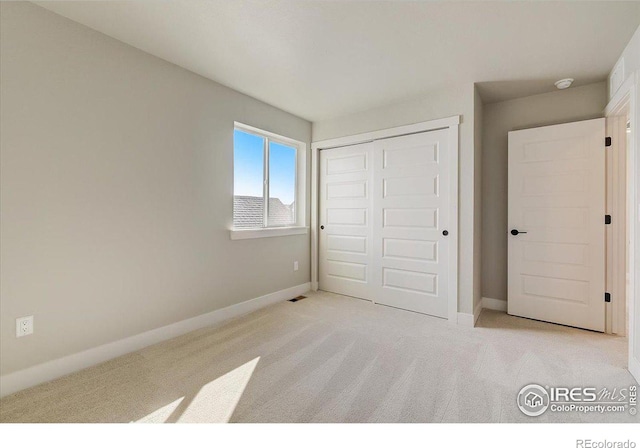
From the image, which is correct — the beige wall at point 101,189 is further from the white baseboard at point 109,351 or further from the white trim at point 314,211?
the white trim at point 314,211

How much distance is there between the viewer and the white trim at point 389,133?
320 cm

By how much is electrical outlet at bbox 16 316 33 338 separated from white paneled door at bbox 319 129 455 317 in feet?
10.3

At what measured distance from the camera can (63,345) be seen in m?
2.10

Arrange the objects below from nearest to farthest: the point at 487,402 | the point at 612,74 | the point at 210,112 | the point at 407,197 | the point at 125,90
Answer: the point at 487,402 → the point at 125,90 → the point at 612,74 → the point at 210,112 → the point at 407,197

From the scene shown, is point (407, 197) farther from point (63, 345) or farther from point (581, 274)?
point (63, 345)

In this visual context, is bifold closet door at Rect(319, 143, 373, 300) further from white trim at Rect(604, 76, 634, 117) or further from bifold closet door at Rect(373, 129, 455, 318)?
white trim at Rect(604, 76, 634, 117)

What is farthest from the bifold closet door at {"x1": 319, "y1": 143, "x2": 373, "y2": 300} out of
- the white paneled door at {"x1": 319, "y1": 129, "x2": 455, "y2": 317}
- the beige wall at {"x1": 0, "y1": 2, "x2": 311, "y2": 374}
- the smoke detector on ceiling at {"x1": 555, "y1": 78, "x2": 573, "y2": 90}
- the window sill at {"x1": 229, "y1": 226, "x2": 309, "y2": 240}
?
the smoke detector on ceiling at {"x1": 555, "y1": 78, "x2": 573, "y2": 90}

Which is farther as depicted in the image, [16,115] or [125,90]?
[125,90]

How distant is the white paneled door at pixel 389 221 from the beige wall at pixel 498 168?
0.81 metres

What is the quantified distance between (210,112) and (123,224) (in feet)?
4.58

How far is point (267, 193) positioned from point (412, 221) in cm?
185

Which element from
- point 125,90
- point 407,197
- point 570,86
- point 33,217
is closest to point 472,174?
point 407,197

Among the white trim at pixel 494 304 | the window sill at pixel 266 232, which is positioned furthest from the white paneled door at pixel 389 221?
the white trim at pixel 494 304

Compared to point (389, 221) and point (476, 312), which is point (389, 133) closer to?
point (389, 221)
